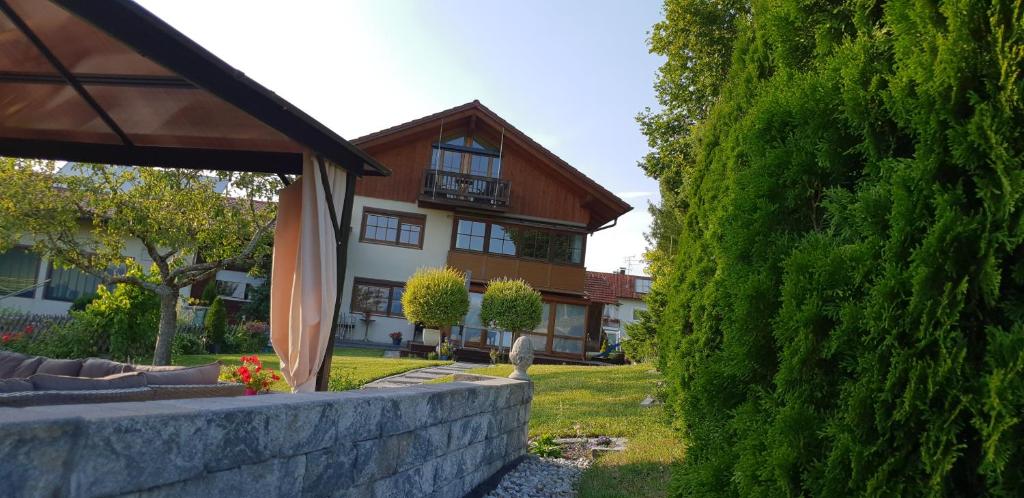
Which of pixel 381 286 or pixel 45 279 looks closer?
pixel 45 279

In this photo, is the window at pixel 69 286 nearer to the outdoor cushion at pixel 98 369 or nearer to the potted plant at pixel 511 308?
the potted plant at pixel 511 308

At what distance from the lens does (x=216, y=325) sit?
61.7ft

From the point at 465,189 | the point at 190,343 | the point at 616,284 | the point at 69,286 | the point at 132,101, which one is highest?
the point at 465,189

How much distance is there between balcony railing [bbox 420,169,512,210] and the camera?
77.3ft

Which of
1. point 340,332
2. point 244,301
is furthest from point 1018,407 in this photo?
point 244,301

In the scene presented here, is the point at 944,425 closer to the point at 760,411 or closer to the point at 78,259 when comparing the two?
the point at 760,411

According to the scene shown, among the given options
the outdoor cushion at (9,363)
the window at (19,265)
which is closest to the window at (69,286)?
the window at (19,265)

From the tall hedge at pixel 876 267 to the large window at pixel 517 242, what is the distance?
21143mm

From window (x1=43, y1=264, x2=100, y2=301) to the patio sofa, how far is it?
1831 cm

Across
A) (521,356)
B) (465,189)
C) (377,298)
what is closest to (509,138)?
(465,189)

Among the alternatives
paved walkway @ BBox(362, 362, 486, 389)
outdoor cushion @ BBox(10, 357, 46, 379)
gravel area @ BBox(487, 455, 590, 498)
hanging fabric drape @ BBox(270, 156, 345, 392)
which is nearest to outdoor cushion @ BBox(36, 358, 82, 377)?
outdoor cushion @ BBox(10, 357, 46, 379)

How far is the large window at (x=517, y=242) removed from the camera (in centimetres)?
2431

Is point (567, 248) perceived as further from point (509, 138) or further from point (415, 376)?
point (415, 376)

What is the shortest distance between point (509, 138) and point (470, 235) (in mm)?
3731
